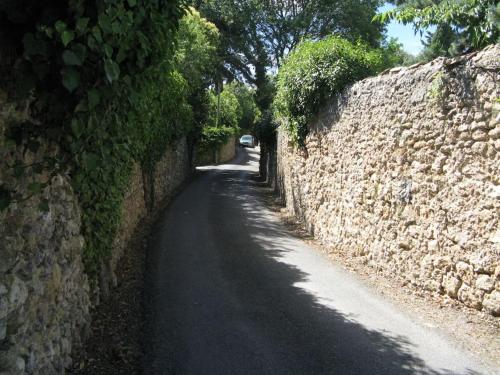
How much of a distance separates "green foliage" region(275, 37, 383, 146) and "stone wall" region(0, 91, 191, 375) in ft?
24.5

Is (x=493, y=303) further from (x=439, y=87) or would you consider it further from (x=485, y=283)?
(x=439, y=87)

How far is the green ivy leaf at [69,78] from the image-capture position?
3324 mm

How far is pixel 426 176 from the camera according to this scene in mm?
7191

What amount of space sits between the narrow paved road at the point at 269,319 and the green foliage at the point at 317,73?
383 centimetres

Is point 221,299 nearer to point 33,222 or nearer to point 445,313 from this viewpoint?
point 445,313

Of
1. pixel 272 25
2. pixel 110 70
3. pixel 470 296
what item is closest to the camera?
pixel 110 70

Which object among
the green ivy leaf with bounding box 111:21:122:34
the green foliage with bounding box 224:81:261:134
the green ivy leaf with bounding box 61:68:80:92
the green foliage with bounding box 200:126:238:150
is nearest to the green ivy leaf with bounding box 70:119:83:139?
the green ivy leaf with bounding box 61:68:80:92

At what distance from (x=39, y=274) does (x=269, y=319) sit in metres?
3.35

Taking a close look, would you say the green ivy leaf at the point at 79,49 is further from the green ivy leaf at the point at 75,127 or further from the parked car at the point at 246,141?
the parked car at the point at 246,141

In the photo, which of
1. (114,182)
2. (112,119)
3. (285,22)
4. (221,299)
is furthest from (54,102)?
(285,22)

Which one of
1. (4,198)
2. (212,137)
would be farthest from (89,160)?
(212,137)

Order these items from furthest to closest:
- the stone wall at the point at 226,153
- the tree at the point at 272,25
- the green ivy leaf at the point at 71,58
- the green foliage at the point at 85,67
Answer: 1. the stone wall at the point at 226,153
2. the tree at the point at 272,25
3. the green foliage at the point at 85,67
4. the green ivy leaf at the point at 71,58

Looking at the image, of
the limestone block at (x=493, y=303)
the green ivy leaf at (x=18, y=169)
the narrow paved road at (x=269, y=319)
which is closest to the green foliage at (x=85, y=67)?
the green ivy leaf at (x=18, y=169)

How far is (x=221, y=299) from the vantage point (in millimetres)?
7230
